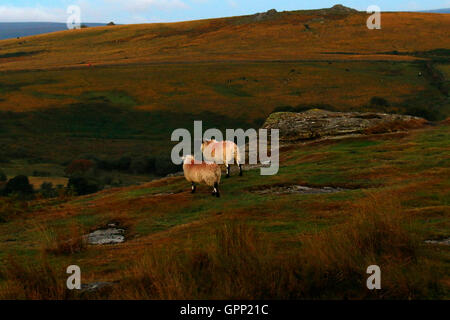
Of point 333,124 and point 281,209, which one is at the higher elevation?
point 333,124

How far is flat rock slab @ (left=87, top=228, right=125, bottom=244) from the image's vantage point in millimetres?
13547

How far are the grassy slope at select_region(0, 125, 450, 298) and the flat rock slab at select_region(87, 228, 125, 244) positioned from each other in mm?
285

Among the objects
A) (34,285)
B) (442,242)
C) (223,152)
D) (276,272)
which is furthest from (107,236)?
(442,242)

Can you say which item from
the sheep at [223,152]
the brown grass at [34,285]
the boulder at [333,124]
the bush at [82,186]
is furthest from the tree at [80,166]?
the brown grass at [34,285]

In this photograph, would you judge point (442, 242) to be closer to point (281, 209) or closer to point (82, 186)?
point (281, 209)

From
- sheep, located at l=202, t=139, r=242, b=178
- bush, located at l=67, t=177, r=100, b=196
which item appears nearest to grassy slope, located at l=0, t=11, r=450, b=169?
bush, located at l=67, t=177, r=100, b=196

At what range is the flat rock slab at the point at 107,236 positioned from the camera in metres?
13.5

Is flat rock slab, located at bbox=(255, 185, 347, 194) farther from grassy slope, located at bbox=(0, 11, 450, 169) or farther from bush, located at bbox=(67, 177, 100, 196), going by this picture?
grassy slope, located at bbox=(0, 11, 450, 169)

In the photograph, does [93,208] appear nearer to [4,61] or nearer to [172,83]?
[172,83]

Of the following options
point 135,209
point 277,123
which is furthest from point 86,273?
point 277,123

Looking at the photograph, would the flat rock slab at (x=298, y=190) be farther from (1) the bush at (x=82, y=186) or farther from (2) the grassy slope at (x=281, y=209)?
(1) the bush at (x=82, y=186)

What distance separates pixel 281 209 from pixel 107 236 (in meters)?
4.39

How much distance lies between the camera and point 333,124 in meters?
31.7

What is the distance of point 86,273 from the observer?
379 inches
